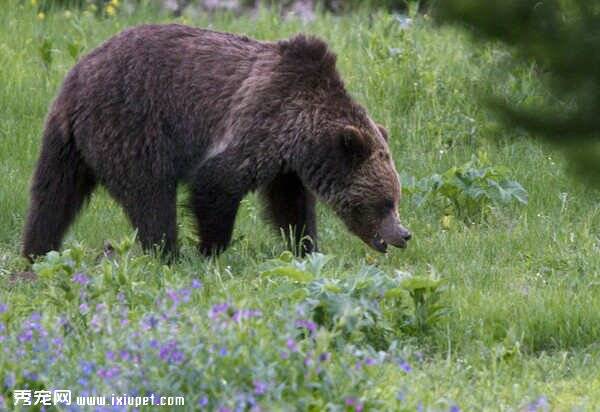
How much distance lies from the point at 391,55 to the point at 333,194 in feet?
12.2

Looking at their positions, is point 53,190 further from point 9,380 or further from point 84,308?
point 9,380

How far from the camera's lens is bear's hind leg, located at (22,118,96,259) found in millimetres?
7637

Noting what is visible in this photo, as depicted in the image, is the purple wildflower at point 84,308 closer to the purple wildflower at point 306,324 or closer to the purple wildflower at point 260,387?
the purple wildflower at point 306,324

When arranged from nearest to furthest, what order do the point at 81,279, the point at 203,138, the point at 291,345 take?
the point at 291,345 → the point at 81,279 → the point at 203,138

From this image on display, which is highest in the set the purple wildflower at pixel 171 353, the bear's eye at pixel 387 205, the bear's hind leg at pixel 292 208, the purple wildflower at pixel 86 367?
the purple wildflower at pixel 171 353

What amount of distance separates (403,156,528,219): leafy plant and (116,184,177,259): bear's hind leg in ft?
6.41

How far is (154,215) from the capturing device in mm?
7562

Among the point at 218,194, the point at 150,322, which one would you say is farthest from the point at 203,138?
the point at 150,322

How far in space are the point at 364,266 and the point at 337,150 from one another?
54.4 inches

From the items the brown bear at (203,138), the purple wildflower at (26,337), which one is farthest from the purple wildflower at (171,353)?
the brown bear at (203,138)

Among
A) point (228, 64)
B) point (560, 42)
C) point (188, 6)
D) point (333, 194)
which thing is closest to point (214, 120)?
point (228, 64)

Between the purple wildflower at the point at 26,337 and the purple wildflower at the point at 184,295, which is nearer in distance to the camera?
the purple wildflower at the point at 26,337

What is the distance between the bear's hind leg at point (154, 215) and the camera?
7539mm

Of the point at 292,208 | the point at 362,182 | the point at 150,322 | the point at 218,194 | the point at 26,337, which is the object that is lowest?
the point at 292,208
